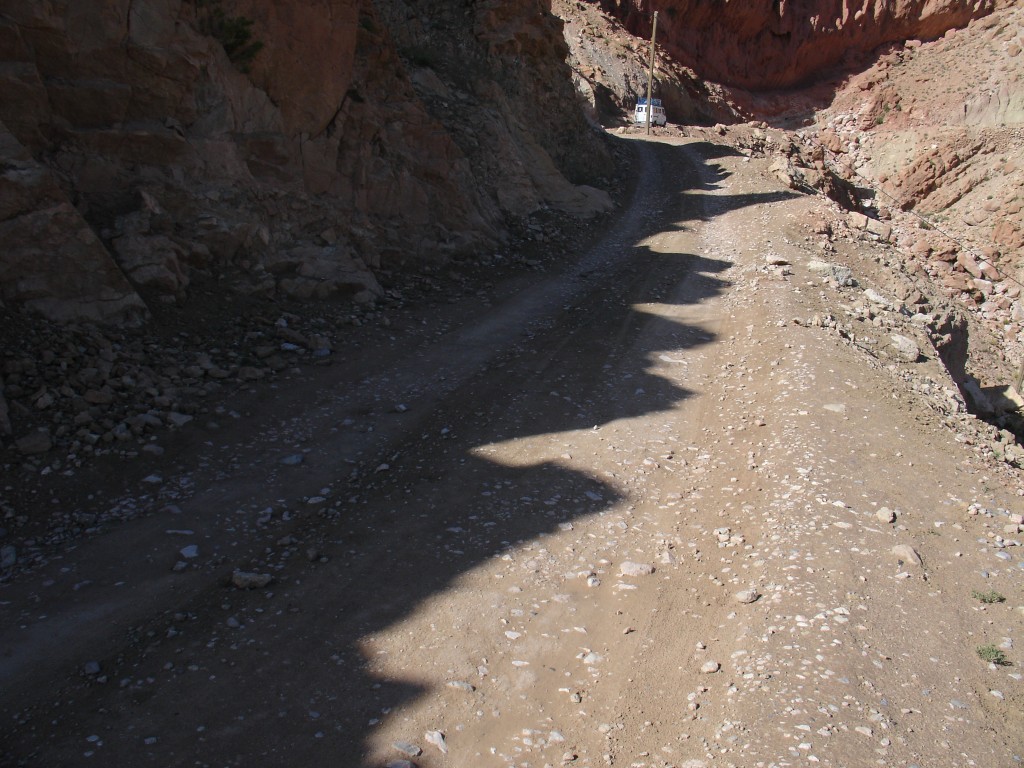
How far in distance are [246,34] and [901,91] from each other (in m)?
45.7

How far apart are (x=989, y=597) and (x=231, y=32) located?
9.81m

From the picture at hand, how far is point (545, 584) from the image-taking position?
199 inches

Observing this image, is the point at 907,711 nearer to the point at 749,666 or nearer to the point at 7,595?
the point at 749,666

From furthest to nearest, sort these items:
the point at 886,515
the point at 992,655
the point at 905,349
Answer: the point at 905,349, the point at 886,515, the point at 992,655

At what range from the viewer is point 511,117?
55.5 feet

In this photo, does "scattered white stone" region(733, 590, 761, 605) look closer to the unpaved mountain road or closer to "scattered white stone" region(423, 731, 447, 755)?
the unpaved mountain road

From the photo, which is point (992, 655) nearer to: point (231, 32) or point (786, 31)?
point (231, 32)

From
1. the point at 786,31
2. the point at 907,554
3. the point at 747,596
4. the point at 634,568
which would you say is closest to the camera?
the point at 747,596

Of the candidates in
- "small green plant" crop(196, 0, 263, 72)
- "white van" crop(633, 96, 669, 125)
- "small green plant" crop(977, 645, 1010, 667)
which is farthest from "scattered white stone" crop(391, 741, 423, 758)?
"white van" crop(633, 96, 669, 125)

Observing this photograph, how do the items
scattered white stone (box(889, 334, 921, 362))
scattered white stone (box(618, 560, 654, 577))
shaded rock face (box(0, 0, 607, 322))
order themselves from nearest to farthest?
scattered white stone (box(618, 560, 654, 577)) < shaded rock face (box(0, 0, 607, 322)) < scattered white stone (box(889, 334, 921, 362))

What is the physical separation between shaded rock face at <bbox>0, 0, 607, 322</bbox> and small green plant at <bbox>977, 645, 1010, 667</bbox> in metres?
7.54

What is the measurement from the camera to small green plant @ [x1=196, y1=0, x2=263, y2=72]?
9.17m

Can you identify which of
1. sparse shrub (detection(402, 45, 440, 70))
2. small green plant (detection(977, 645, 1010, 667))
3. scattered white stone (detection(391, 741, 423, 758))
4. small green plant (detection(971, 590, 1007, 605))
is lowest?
small green plant (detection(977, 645, 1010, 667))

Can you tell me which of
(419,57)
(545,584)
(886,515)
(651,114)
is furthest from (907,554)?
(651,114)
